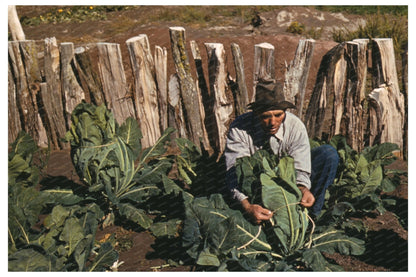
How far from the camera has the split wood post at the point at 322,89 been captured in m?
4.95

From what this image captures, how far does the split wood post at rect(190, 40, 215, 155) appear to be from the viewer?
5328 millimetres

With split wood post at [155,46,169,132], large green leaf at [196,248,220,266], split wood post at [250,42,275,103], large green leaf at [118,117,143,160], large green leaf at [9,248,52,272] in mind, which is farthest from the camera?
split wood post at [155,46,169,132]

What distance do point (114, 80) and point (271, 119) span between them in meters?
2.40

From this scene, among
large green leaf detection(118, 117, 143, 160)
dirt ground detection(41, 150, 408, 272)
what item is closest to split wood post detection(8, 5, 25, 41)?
large green leaf detection(118, 117, 143, 160)

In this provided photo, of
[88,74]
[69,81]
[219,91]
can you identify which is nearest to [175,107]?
[219,91]

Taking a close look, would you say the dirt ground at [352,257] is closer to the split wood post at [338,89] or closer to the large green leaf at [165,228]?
the large green leaf at [165,228]

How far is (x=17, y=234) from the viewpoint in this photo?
3531 millimetres

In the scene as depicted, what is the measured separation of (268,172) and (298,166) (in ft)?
1.44

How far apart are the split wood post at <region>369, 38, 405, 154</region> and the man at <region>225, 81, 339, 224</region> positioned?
4.37ft

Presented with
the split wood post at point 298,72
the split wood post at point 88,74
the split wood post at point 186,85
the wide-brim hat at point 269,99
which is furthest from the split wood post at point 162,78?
the wide-brim hat at point 269,99

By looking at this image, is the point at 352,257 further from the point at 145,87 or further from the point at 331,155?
the point at 145,87

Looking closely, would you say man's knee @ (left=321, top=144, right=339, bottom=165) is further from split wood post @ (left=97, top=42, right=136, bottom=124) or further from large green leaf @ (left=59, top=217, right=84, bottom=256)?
split wood post @ (left=97, top=42, right=136, bottom=124)

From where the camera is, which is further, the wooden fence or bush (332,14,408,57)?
bush (332,14,408,57)

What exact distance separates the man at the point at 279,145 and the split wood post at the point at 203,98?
1406 millimetres
